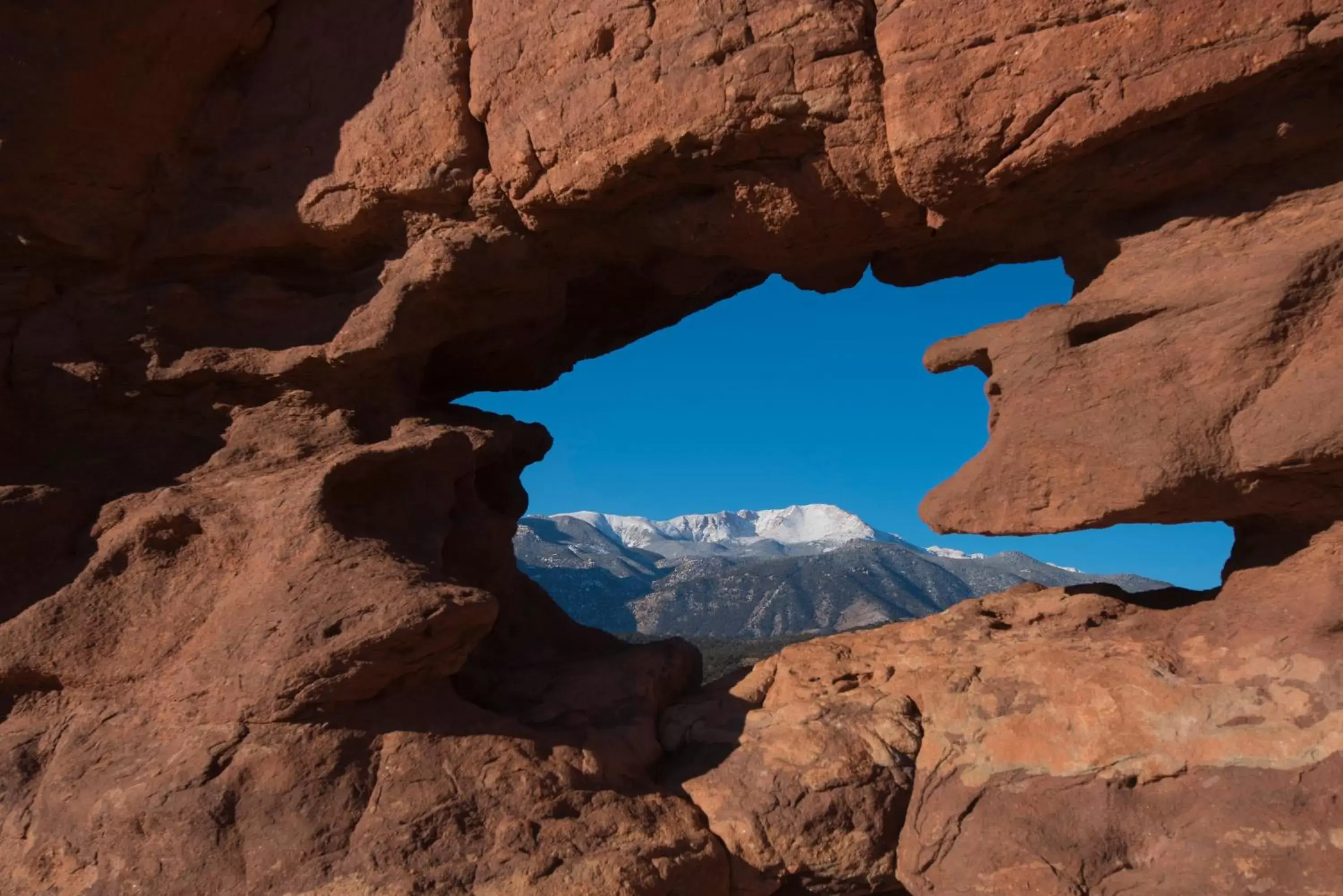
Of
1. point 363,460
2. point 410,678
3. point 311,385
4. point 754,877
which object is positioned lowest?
point 754,877

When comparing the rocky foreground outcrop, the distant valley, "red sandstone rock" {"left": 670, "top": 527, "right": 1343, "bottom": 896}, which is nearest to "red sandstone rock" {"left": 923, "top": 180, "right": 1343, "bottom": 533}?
the rocky foreground outcrop

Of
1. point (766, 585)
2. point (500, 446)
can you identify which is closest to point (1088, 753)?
point (500, 446)

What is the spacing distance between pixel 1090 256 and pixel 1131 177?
0.83m

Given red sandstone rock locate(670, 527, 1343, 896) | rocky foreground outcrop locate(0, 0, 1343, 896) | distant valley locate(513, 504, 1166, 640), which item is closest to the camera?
red sandstone rock locate(670, 527, 1343, 896)

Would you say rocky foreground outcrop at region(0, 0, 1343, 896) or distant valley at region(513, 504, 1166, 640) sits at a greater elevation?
distant valley at region(513, 504, 1166, 640)

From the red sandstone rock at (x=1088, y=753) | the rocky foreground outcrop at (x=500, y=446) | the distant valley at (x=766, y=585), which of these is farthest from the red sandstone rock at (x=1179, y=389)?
the distant valley at (x=766, y=585)

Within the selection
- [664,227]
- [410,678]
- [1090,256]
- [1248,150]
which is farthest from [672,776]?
[1248,150]

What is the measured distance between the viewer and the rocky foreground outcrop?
5.37m

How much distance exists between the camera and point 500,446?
27.7 ft

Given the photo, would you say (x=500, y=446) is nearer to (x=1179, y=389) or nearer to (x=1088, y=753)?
(x=1088, y=753)

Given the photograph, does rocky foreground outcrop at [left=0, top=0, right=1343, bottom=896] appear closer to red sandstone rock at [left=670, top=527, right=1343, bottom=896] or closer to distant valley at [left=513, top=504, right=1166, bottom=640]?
red sandstone rock at [left=670, top=527, right=1343, bottom=896]

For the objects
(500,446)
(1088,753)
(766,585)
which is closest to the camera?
(1088,753)

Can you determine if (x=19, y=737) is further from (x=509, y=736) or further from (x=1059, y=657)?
(x=1059, y=657)

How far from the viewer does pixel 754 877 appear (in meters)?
5.83
